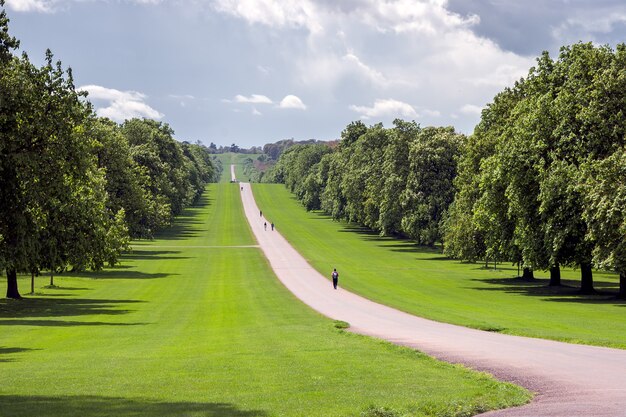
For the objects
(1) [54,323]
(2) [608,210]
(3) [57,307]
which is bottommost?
(3) [57,307]

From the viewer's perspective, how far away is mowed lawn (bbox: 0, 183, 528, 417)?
53.9 feet

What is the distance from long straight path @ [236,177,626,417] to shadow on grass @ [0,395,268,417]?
17.8ft

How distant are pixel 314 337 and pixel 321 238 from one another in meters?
96.5

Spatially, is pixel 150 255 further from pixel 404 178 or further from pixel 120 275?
pixel 404 178

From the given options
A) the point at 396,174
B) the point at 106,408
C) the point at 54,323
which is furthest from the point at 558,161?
the point at 396,174

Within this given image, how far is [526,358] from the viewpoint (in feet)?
75.4

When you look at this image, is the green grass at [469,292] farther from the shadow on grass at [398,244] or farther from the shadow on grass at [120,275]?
the shadow on grass at [120,275]

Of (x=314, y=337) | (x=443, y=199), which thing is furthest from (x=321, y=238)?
(x=314, y=337)

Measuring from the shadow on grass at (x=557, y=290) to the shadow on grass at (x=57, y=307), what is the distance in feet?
Answer: 91.0

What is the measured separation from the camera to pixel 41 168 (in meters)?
40.6

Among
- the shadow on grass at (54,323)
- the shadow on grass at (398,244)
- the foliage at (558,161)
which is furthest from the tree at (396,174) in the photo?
the shadow on grass at (54,323)

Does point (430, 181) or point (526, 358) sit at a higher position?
point (430, 181)

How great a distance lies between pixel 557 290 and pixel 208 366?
141ft

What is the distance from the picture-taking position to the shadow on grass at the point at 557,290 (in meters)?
51.8
